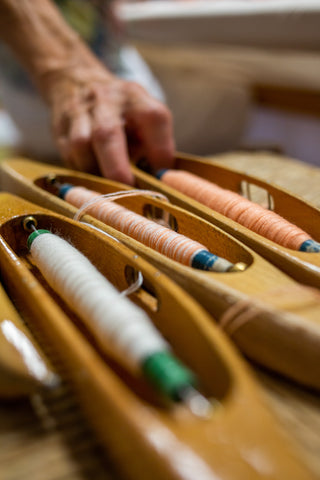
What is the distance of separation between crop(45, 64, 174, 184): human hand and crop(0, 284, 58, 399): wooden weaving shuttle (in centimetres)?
36

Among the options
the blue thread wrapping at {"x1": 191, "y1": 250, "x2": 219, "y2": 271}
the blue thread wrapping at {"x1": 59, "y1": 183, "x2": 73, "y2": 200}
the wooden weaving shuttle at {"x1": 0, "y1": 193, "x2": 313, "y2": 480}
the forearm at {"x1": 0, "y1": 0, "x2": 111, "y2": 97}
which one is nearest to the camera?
the wooden weaving shuttle at {"x1": 0, "y1": 193, "x2": 313, "y2": 480}

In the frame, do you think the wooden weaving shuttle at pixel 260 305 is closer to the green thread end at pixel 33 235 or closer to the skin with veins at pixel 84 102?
the green thread end at pixel 33 235

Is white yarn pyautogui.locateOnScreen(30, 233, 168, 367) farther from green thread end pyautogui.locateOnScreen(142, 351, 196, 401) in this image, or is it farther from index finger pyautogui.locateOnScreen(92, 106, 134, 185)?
index finger pyautogui.locateOnScreen(92, 106, 134, 185)

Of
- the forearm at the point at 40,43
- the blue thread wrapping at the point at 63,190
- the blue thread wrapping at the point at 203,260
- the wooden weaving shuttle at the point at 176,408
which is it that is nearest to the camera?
the wooden weaving shuttle at the point at 176,408

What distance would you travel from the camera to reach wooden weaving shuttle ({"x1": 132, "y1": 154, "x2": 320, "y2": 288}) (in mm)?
444

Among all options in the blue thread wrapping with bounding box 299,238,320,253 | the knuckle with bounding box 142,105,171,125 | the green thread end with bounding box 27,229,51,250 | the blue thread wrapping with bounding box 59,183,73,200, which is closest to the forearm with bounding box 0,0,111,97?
the knuckle with bounding box 142,105,171,125

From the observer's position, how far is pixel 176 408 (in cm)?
30

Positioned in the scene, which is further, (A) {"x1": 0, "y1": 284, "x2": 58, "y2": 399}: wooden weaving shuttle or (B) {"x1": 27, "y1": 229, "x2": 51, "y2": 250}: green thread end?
(B) {"x1": 27, "y1": 229, "x2": 51, "y2": 250}: green thread end

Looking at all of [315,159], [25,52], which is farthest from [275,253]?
[315,159]

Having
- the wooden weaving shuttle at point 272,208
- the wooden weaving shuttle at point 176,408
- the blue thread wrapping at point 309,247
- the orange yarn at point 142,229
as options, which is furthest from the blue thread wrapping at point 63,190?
the blue thread wrapping at point 309,247

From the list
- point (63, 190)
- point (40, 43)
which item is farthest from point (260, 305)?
point (40, 43)

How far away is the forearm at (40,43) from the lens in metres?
0.88

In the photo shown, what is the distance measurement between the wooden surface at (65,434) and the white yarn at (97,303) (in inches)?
2.8

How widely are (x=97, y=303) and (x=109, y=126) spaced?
0.41 m
